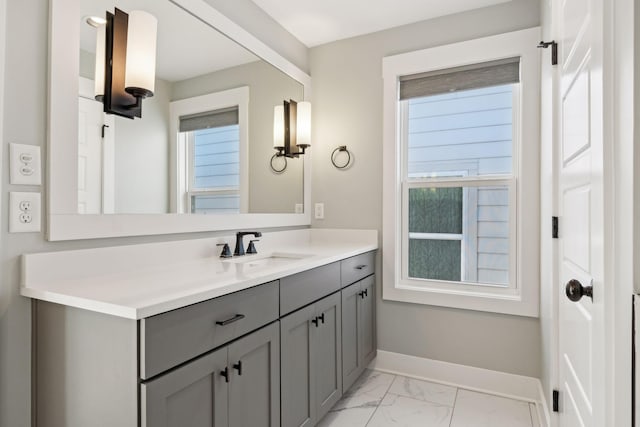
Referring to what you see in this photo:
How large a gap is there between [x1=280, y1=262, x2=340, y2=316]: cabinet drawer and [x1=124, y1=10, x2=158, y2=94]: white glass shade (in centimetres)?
99

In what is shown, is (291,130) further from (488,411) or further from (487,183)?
(488,411)

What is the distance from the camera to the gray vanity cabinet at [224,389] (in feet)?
3.17

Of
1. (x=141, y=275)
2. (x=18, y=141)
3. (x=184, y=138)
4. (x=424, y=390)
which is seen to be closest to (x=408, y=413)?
(x=424, y=390)

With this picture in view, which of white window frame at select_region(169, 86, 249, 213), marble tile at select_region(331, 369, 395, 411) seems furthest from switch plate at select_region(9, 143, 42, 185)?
marble tile at select_region(331, 369, 395, 411)

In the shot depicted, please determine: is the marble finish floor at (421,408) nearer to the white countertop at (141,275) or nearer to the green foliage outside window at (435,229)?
the green foliage outside window at (435,229)

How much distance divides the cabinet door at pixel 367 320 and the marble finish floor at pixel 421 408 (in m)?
0.20

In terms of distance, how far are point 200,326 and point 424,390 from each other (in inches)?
68.2

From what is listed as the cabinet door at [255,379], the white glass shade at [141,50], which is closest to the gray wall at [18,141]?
the white glass shade at [141,50]

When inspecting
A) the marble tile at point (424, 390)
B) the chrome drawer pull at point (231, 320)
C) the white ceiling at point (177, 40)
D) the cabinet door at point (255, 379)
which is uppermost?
the white ceiling at point (177, 40)

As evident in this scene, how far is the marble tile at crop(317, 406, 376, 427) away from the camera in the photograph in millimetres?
1893

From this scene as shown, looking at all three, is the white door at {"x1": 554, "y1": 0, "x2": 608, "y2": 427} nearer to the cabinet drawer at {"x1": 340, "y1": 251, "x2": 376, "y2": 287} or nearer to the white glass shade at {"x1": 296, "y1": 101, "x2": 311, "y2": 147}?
the cabinet drawer at {"x1": 340, "y1": 251, "x2": 376, "y2": 287}

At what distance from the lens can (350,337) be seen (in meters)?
2.11

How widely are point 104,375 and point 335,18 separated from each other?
92.1 inches

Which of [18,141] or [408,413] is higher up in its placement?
[18,141]
